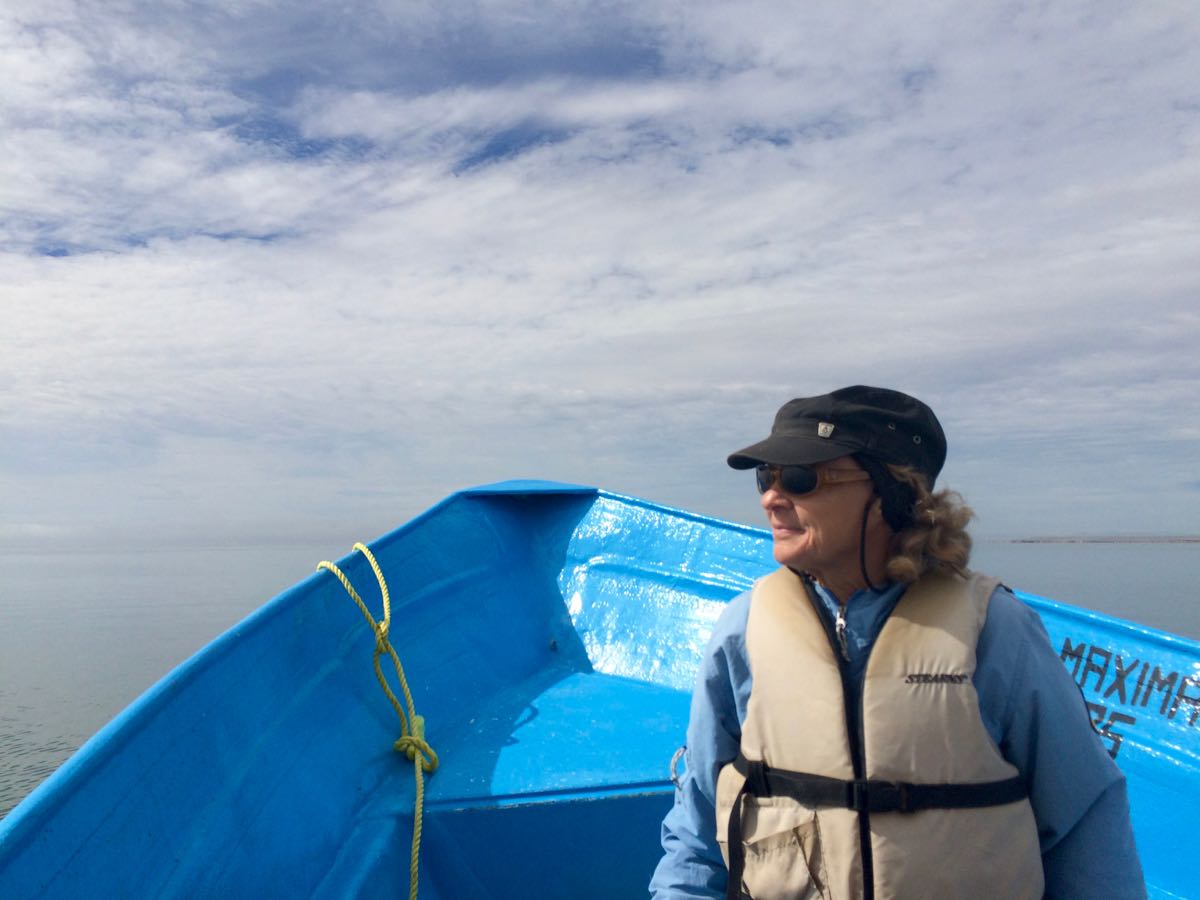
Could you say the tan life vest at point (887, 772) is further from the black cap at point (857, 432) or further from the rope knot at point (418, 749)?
the rope knot at point (418, 749)

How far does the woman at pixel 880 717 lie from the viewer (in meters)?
1.62

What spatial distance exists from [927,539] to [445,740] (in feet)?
8.63

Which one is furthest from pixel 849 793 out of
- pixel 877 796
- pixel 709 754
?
pixel 709 754

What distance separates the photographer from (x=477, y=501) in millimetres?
5332

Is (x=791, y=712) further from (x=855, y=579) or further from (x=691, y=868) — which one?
(x=691, y=868)

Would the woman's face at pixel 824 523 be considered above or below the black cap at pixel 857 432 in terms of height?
below

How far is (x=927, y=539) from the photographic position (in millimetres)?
1789

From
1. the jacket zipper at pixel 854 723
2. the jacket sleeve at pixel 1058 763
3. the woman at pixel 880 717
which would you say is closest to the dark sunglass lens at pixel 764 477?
the woman at pixel 880 717

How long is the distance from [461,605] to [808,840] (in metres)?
3.13

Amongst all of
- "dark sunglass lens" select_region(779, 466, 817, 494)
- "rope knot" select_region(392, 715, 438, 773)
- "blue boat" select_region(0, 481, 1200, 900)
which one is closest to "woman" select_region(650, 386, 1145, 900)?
"dark sunglass lens" select_region(779, 466, 817, 494)

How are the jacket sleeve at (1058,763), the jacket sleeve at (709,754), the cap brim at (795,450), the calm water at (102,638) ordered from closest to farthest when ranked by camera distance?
the jacket sleeve at (1058,763) < the cap brim at (795,450) < the jacket sleeve at (709,754) < the calm water at (102,638)

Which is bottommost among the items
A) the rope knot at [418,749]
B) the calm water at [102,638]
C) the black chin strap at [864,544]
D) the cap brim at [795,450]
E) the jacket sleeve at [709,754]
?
the calm water at [102,638]

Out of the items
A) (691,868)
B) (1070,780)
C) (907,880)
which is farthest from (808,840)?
(1070,780)

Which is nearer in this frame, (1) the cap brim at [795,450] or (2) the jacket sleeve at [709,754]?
(1) the cap brim at [795,450]
